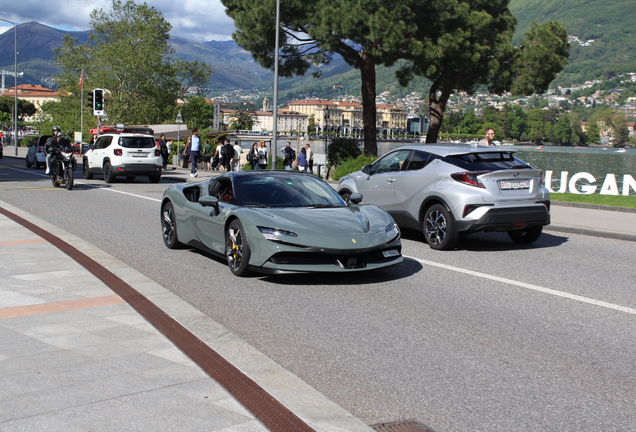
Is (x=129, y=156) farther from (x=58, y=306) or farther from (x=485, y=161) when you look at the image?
(x=58, y=306)

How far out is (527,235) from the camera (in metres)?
11.1

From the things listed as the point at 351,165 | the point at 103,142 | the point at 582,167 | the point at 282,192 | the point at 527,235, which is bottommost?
the point at 527,235

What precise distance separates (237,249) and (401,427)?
4402 mm

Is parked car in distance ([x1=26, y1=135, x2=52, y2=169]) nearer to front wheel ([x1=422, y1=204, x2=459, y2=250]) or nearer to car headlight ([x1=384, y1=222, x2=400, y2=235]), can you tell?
front wheel ([x1=422, y1=204, x2=459, y2=250])

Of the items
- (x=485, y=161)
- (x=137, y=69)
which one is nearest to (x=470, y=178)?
(x=485, y=161)

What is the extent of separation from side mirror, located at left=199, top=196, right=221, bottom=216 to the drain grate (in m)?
4.86

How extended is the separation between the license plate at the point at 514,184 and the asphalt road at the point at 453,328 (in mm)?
990

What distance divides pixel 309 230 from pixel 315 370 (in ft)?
9.26

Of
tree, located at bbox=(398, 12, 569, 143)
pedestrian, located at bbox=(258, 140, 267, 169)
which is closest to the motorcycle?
pedestrian, located at bbox=(258, 140, 267, 169)

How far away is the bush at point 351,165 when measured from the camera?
26750mm

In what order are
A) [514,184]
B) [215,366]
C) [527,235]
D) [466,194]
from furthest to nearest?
[527,235] < [514,184] < [466,194] < [215,366]


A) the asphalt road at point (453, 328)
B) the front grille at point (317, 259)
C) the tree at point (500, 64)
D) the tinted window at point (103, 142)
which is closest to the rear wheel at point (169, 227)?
the asphalt road at point (453, 328)

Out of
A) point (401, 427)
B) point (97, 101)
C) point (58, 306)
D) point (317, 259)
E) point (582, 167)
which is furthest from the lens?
point (582, 167)

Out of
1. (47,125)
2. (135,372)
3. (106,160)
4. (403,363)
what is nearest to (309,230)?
(403,363)
